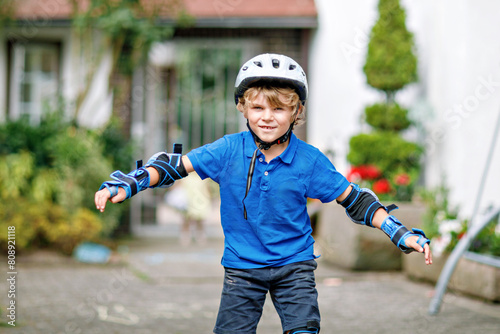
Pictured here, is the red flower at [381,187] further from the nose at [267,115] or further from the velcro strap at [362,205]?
the nose at [267,115]

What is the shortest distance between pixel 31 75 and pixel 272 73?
30.0 ft

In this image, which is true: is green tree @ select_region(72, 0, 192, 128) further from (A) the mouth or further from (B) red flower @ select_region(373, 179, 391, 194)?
(A) the mouth

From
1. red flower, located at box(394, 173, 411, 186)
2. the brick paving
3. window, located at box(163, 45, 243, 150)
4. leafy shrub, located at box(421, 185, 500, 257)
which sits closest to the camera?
the brick paving

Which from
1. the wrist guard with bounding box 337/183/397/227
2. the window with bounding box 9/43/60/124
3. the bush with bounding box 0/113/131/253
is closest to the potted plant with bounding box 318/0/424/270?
the bush with bounding box 0/113/131/253

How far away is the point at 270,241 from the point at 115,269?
17.3ft

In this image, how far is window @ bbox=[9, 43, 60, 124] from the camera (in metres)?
11.4

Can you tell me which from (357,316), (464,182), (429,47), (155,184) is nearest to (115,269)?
(357,316)

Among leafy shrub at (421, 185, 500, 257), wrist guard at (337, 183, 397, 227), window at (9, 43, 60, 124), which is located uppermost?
window at (9, 43, 60, 124)

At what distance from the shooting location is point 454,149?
759cm

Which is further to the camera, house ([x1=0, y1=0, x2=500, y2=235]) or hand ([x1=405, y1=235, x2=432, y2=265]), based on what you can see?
house ([x1=0, y1=0, x2=500, y2=235])

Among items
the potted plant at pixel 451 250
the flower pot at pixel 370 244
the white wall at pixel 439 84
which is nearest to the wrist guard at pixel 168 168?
the potted plant at pixel 451 250

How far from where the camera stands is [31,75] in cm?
1148

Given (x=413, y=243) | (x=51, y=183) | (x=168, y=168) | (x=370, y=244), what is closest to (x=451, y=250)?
(x=370, y=244)

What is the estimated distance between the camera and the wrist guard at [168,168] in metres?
3.19
